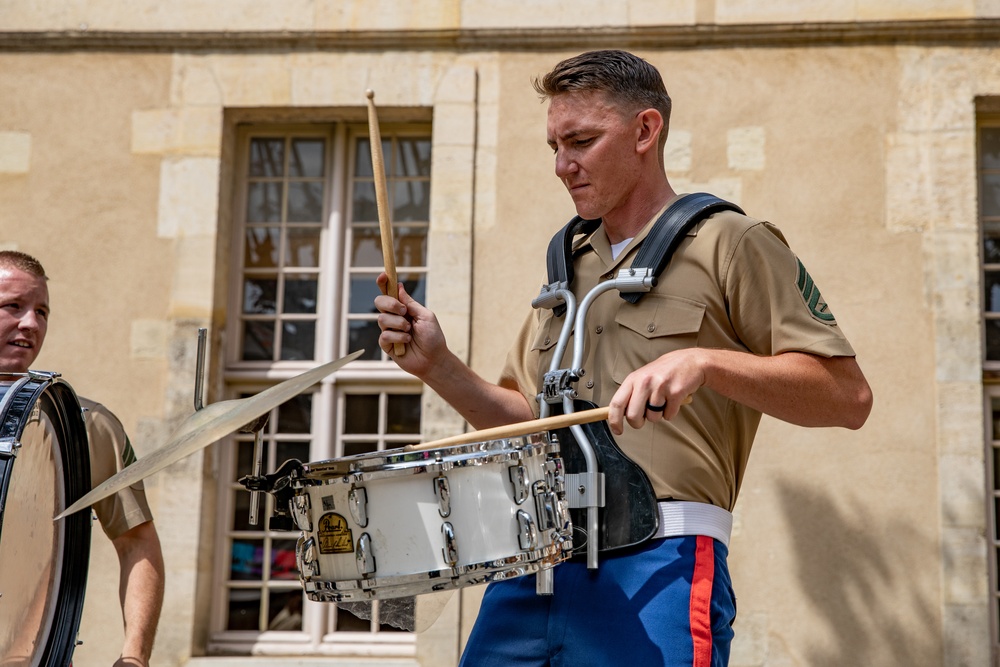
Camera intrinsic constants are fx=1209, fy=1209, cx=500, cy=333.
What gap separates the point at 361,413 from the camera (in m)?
5.80

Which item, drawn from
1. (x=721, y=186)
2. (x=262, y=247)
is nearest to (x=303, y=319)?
(x=262, y=247)

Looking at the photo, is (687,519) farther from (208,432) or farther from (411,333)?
(208,432)

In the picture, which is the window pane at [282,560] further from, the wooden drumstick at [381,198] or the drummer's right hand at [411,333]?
the wooden drumstick at [381,198]

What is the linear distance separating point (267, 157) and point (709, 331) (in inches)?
159

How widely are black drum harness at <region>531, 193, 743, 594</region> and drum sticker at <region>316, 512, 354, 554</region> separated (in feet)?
1.19

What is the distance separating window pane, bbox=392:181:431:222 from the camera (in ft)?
19.4

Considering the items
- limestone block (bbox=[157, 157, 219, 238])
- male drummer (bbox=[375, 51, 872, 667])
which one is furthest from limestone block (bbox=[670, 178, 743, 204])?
male drummer (bbox=[375, 51, 872, 667])

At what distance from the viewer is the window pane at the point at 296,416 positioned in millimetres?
5797

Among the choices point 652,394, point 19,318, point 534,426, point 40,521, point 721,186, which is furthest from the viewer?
point 721,186

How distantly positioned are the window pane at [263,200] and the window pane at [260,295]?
323 millimetres

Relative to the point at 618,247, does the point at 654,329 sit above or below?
below

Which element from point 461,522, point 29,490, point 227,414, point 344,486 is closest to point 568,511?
point 461,522

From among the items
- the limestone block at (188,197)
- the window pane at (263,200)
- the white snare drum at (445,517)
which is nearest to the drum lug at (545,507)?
the white snare drum at (445,517)

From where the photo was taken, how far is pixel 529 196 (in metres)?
5.57
